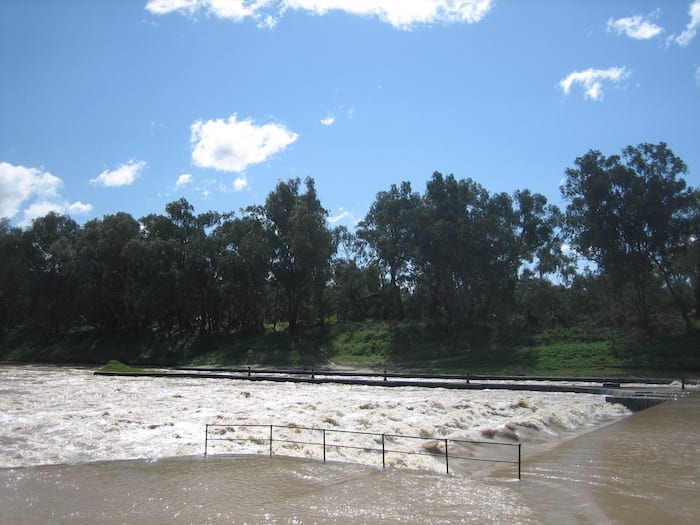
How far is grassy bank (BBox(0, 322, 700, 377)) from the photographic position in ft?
138

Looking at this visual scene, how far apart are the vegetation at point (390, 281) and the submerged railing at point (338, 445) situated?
89.6 feet

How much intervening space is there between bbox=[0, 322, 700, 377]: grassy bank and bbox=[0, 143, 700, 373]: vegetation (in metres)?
0.23

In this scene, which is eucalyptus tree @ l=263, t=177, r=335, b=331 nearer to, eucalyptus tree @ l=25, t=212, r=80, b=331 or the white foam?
eucalyptus tree @ l=25, t=212, r=80, b=331

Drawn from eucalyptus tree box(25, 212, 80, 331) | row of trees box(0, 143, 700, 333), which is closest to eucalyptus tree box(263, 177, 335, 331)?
row of trees box(0, 143, 700, 333)

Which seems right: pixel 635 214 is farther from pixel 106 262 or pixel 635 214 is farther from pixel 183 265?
pixel 106 262

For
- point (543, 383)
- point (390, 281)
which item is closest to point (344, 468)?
point (543, 383)

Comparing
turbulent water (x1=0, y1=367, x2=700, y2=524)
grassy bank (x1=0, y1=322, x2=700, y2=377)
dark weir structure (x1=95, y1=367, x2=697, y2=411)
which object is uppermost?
grassy bank (x1=0, y1=322, x2=700, y2=377)

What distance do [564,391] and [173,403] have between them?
19676mm

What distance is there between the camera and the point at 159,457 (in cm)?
1661

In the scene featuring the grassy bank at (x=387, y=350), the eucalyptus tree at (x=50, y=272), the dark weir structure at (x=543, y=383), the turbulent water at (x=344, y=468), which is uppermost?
the eucalyptus tree at (x=50, y=272)

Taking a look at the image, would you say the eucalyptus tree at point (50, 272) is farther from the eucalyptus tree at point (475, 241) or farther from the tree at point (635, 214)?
the tree at point (635, 214)

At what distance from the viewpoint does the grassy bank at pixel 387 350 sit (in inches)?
1655

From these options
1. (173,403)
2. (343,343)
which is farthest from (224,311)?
(173,403)

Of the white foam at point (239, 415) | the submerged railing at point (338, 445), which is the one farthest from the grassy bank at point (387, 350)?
the submerged railing at point (338, 445)
